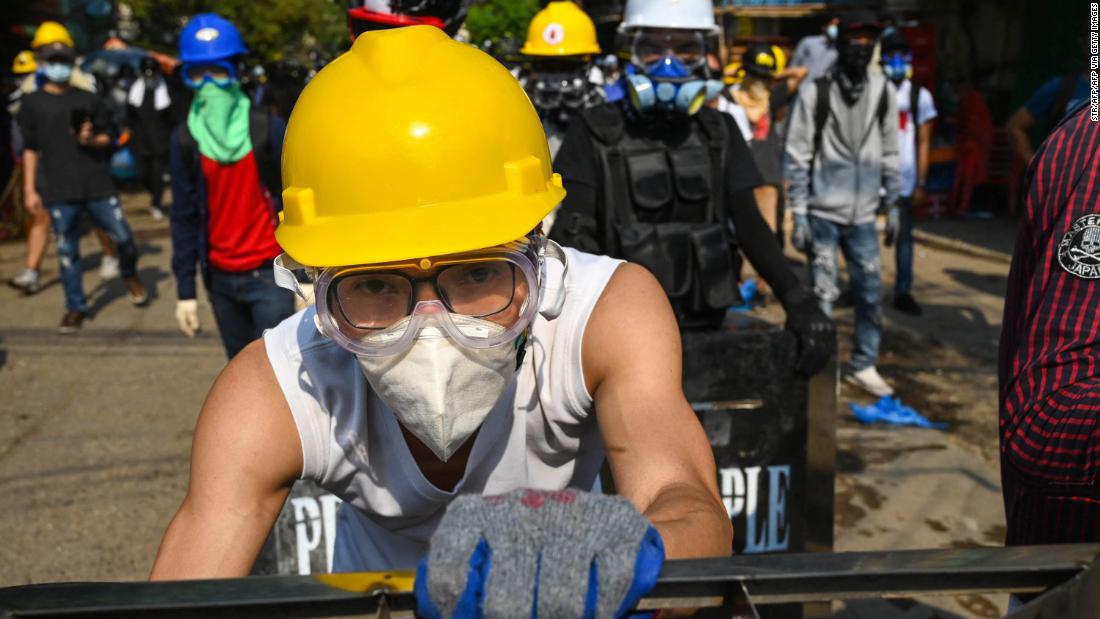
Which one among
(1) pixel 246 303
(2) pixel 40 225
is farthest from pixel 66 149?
(1) pixel 246 303

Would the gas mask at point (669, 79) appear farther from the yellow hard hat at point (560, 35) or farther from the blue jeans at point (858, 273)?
the blue jeans at point (858, 273)

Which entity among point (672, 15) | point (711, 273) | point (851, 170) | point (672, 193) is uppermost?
point (672, 15)

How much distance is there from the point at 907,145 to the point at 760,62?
52.3 inches

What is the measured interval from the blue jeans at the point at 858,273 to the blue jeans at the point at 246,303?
3.18 metres

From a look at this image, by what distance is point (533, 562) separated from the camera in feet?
3.67

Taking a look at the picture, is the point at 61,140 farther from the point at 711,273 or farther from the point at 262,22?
the point at 262,22

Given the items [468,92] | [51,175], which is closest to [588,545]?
[468,92]

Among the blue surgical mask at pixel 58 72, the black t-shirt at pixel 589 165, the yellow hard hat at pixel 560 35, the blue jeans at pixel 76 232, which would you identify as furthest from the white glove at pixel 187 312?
the blue surgical mask at pixel 58 72

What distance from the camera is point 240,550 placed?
5.90 feet

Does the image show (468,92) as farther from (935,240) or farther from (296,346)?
(935,240)

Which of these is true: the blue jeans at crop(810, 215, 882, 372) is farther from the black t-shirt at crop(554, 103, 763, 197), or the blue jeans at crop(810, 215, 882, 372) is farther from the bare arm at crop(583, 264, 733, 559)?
the bare arm at crop(583, 264, 733, 559)

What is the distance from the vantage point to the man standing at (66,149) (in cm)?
815

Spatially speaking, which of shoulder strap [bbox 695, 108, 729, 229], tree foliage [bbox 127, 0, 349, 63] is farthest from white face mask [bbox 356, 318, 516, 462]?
tree foliage [bbox 127, 0, 349, 63]

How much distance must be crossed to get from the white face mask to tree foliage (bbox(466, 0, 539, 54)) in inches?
691
